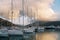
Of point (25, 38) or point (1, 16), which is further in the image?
point (1, 16)

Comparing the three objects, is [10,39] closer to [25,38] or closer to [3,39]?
[3,39]

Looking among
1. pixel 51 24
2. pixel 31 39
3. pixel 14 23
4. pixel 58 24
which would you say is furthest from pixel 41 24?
pixel 31 39

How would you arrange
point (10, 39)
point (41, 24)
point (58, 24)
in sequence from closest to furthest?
1. point (10, 39)
2. point (41, 24)
3. point (58, 24)

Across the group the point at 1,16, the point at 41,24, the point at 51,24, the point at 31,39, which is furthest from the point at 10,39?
the point at 51,24

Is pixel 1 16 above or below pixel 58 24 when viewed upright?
above

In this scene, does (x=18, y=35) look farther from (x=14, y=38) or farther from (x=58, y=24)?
(x=58, y=24)

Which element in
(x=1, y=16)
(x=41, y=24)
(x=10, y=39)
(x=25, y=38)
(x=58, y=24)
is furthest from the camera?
(x=58, y=24)

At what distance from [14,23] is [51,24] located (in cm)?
688

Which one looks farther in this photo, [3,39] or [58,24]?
[58,24]

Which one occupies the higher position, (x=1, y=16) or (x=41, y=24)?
(x=1, y=16)

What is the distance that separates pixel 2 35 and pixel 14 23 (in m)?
3.32

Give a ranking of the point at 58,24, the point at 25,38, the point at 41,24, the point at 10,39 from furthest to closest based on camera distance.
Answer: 1. the point at 58,24
2. the point at 41,24
3. the point at 25,38
4. the point at 10,39

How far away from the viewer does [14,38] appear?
8.13 feet

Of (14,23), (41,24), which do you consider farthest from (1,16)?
(41,24)
